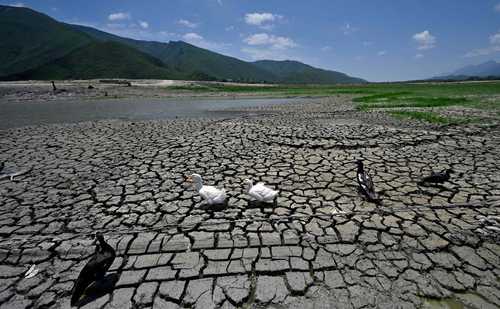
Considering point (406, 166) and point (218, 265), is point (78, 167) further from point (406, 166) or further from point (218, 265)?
point (406, 166)

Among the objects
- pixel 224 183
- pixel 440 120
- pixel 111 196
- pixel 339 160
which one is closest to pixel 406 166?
pixel 339 160

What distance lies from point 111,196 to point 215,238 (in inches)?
96.6

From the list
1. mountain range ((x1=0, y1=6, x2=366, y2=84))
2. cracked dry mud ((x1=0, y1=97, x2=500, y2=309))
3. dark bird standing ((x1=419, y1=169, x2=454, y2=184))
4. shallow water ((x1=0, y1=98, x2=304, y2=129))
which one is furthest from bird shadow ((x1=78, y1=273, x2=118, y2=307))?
mountain range ((x1=0, y1=6, x2=366, y2=84))

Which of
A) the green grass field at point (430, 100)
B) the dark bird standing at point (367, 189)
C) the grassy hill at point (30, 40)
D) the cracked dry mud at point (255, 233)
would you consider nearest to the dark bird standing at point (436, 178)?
the cracked dry mud at point (255, 233)

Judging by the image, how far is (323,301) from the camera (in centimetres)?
242

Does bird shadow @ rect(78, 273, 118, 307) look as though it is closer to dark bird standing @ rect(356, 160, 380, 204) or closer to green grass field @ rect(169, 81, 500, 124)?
dark bird standing @ rect(356, 160, 380, 204)

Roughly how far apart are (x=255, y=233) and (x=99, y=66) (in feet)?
365

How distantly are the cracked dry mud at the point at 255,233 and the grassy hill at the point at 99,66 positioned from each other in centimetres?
9825

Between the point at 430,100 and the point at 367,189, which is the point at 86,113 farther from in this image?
the point at 430,100

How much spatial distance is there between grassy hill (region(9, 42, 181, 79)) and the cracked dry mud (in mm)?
98250

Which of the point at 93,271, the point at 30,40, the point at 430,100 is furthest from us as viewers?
the point at 30,40

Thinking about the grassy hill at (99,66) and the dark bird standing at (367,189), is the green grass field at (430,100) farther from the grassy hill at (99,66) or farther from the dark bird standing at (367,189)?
the grassy hill at (99,66)

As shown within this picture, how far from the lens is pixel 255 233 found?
344cm

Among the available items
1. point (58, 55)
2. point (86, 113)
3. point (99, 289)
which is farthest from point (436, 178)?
point (58, 55)
